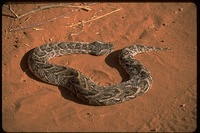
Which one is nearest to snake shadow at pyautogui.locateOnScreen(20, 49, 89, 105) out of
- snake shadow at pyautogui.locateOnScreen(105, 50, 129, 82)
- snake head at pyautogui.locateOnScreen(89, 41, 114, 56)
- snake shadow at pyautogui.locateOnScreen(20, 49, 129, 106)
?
snake shadow at pyautogui.locateOnScreen(20, 49, 129, 106)

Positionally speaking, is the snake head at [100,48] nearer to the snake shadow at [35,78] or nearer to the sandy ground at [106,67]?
the sandy ground at [106,67]

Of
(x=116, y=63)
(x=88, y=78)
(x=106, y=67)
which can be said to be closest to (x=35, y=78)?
(x=88, y=78)

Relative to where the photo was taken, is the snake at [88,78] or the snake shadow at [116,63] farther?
the snake shadow at [116,63]

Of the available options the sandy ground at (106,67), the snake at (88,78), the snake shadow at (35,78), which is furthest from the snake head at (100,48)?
the snake shadow at (35,78)

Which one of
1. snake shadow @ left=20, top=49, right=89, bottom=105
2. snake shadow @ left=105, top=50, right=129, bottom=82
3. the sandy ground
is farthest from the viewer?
snake shadow @ left=105, top=50, right=129, bottom=82

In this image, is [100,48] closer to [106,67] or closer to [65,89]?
[106,67]

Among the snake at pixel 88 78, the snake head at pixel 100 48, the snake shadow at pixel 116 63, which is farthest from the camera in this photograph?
the snake head at pixel 100 48

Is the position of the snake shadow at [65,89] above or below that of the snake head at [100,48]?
below

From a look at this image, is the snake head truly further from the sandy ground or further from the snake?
the sandy ground
